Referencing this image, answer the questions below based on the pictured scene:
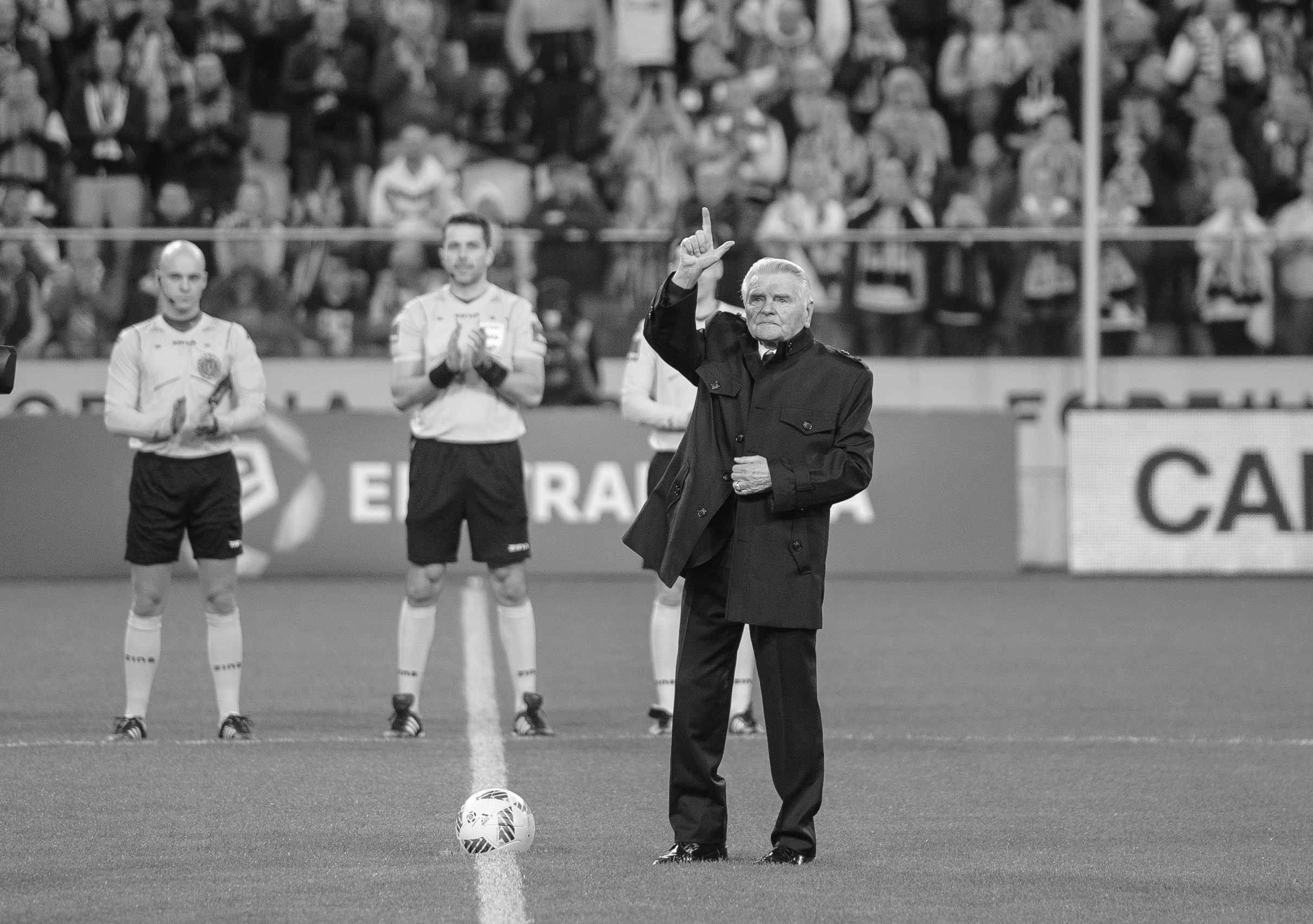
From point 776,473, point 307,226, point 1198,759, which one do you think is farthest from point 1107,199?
point 776,473

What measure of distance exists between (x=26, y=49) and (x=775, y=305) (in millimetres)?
14336

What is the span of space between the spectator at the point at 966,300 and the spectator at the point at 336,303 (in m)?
4.79

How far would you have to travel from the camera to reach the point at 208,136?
17969 millimetres

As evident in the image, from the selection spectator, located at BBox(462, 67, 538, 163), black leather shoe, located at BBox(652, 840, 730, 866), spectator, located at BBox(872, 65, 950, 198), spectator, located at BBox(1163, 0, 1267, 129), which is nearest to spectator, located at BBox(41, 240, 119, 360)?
spectator, located at BBox(462, 67, 538, 163)

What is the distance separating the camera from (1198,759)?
831cm

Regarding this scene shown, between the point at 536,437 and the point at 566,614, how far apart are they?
2825mm

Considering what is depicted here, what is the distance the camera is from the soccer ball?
20.7 feet

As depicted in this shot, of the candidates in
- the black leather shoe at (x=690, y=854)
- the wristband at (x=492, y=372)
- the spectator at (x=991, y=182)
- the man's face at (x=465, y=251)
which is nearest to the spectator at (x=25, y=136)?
the spectator at (x=991, y=182)

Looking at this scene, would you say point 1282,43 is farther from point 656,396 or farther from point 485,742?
point 485,742

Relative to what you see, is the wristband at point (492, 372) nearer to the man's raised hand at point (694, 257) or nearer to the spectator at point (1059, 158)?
the man's raised hand at point (694, 257)

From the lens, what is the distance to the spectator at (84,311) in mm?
15984

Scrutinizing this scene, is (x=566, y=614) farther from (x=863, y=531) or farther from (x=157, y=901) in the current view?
(x=157, y=901)

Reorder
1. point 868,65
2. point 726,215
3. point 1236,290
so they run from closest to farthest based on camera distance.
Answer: point 726,215, point 1236,290, point 868,65

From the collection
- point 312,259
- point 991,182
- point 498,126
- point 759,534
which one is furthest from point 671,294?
point 498,126
